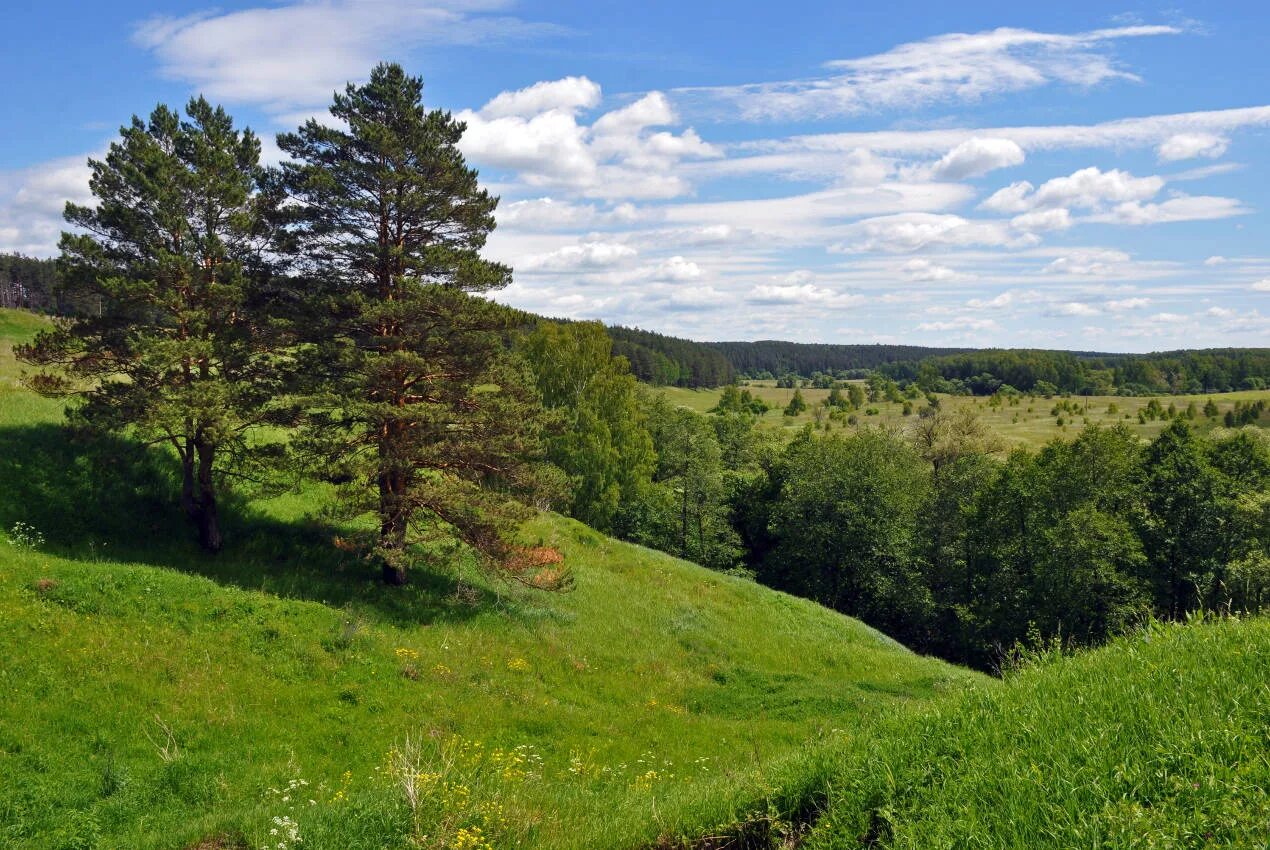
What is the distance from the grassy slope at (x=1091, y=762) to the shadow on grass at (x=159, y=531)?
51.8ft

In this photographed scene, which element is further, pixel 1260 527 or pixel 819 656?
pixel 1260 527

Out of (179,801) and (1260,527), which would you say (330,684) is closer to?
(179,801)

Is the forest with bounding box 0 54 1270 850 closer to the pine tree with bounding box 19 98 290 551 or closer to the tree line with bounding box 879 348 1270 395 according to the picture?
the pine tree with bounding box 19 98 290 551

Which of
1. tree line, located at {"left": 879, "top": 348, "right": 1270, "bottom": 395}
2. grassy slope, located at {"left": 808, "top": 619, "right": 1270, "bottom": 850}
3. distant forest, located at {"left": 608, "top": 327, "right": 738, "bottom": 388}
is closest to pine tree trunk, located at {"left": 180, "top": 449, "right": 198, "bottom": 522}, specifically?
grassy slope, located at {"left": 808, "top": 619, "right": 1270, "bottom": 850}

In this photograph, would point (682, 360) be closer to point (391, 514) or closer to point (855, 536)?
point (855, 536)

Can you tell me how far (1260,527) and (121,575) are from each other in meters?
46.5

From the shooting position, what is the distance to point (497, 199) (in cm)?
2148

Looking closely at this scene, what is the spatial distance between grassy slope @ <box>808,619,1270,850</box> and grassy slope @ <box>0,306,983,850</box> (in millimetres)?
1020

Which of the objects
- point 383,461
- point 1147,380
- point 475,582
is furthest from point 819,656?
point 1147,380

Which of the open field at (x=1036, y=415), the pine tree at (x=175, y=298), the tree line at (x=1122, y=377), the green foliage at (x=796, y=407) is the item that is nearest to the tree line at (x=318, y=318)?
the pine tree at (x=175, y=298)

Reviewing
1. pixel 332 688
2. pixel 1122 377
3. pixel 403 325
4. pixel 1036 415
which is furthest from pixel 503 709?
pixel 1122 377

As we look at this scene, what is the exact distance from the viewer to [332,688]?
14.8 meters

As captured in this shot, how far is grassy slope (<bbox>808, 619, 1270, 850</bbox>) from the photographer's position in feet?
14.0

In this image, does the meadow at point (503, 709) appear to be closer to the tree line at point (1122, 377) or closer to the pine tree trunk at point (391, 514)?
the pine tree trunk at point (391, 514)
